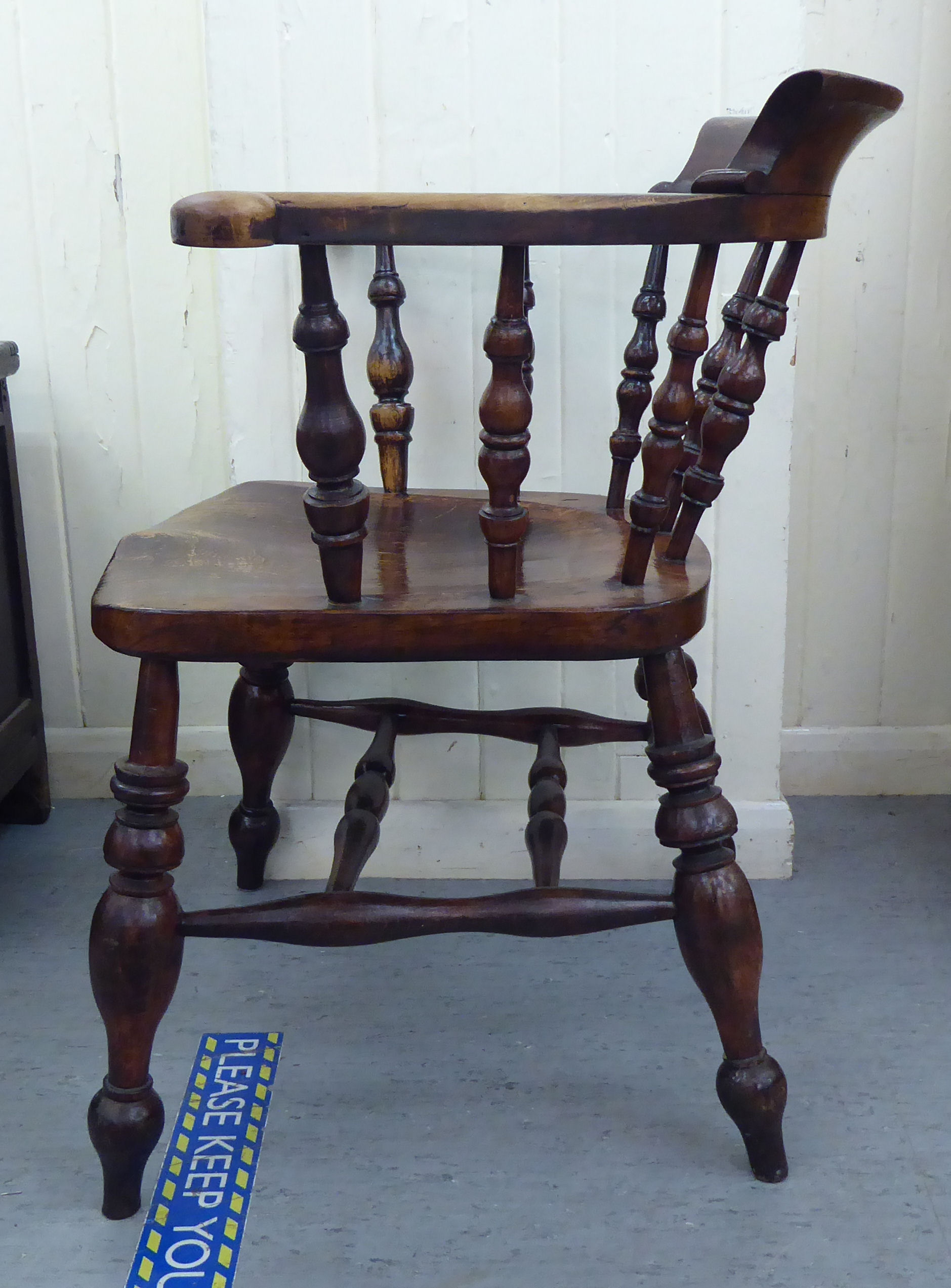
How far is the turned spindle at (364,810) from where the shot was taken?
1.14m

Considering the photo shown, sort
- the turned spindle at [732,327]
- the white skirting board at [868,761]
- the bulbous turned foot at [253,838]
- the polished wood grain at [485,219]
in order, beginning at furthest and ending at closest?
the white skirting board at [868,761] < the bulbous turned foot at [253,838] < the turned spindle at [732,327] < the polished wood grain at [485,219]

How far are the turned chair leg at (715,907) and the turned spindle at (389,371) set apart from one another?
45 centimetres

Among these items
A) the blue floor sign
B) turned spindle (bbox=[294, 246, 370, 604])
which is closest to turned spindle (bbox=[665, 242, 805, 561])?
turned spindle (bbox=[294, 246, 370, 604])

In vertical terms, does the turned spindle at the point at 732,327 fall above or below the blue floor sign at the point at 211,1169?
above

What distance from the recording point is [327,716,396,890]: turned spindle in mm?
1142

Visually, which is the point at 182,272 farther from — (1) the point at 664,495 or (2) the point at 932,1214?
(2) the point at 932,1214

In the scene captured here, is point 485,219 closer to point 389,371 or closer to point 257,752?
point 389,371

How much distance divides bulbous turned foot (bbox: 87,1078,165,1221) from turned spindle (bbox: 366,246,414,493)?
0.65 m

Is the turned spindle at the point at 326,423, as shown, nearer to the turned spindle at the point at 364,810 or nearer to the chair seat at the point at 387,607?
the chair seat at the point at 387,607

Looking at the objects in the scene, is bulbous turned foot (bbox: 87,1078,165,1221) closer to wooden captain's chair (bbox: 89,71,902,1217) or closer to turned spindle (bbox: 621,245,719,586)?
wooden captain's chair (bbox: 89,71,902,1217)

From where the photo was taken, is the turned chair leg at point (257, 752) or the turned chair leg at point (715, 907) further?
the turned chair leg at point (257, 752)

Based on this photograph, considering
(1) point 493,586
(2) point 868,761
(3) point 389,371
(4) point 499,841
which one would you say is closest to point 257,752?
(4) point 499,841

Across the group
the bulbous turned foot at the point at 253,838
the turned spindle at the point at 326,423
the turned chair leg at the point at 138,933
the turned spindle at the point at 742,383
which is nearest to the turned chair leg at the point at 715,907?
the turned spindle at the point at 742,383

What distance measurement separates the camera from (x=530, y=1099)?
42.3 inches
